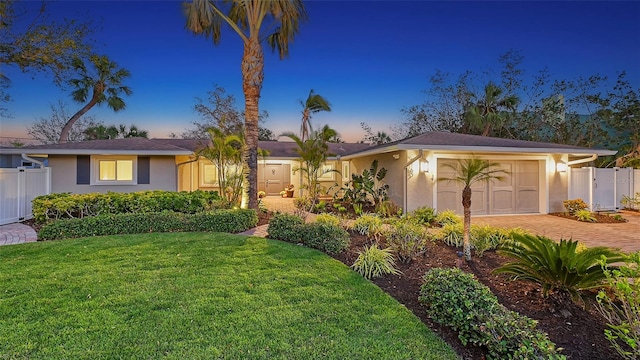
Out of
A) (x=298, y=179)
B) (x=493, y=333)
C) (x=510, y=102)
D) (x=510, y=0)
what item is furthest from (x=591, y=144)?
(x=493, y=333)

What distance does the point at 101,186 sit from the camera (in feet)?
37.9

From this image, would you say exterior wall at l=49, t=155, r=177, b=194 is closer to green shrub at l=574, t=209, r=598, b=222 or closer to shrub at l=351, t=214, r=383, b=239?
shrub at l=351, t=214, r=383, b=239

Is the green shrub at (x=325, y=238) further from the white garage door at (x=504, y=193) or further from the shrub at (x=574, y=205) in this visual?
the shrub at (x=574, y=205)

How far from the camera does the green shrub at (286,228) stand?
6629 mm

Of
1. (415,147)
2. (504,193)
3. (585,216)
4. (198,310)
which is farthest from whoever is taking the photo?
(504,193)

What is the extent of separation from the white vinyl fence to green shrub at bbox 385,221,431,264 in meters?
9.91

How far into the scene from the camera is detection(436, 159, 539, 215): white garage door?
10727 mm

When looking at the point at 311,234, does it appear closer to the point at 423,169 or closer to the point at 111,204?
the point at 423,169

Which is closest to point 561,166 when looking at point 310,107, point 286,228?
point 286,228

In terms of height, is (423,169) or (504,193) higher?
(423,169)

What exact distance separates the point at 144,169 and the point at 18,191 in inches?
144

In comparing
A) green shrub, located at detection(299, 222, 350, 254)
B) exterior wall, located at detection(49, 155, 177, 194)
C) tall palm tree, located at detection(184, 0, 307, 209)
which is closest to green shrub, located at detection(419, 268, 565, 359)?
green shrub, located at detection(299, 222, 350, 254)

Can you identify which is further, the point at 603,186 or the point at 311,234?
the point at 603,186

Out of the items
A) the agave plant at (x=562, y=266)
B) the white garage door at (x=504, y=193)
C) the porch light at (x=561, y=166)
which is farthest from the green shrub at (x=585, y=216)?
the agave plant at (x=562, y=266)
